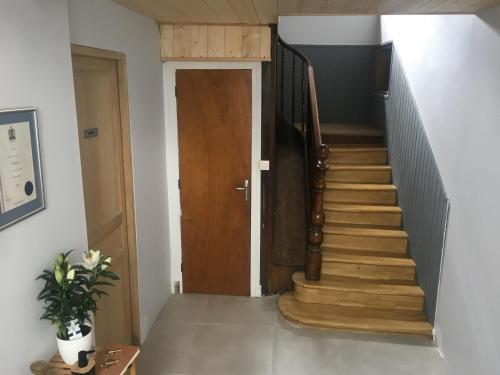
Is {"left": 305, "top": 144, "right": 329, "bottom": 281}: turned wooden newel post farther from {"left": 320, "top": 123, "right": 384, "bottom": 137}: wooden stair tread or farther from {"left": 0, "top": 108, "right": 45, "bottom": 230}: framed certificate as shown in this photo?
{"left": 0, "top": 108, "right": 45, "bottom": 230}: framed certificate

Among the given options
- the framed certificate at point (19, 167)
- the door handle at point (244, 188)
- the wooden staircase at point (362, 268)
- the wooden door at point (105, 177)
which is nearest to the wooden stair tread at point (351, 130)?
the wooden staircase at point (362, 268)

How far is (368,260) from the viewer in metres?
3.60

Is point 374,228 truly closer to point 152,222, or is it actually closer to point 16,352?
point 152,222

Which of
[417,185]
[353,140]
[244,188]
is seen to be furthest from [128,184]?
[353,140]

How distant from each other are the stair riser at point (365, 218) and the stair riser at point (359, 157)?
0.69 metres

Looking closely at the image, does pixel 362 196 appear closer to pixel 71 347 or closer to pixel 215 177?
pixel 215 177

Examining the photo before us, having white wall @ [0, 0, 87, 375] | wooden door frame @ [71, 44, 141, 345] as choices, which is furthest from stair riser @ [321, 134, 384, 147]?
white wall @ [0, 0, 87, 375]

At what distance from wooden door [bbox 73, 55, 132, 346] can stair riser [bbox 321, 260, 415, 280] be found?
163 centimetres

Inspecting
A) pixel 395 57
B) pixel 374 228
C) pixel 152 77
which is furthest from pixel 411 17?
pixel 152 77

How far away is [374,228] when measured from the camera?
3.89 meters

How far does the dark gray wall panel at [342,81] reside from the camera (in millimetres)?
5305

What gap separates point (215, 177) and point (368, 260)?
1.42 meters

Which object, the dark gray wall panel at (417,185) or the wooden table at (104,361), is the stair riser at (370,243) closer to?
the dark gray wall panel at (417,185)

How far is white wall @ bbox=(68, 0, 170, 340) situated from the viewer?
96.3 inches
